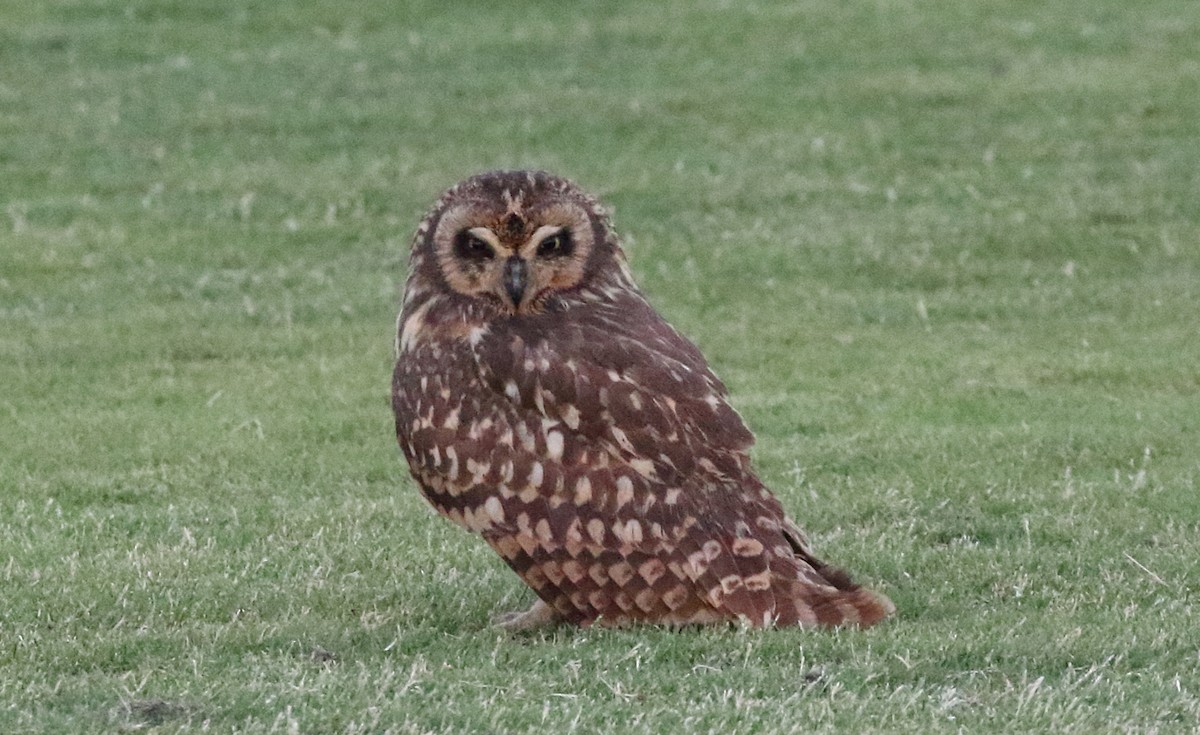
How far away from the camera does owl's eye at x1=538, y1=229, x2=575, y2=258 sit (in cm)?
Answer: 822

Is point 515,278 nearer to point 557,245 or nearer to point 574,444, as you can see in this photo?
point 557,245

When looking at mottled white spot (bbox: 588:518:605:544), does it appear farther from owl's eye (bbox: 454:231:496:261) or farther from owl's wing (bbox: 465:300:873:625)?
owl's eye (bbox: 454:231:496:261)

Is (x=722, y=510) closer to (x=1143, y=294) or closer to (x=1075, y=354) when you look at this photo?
(x=1075, y=354)

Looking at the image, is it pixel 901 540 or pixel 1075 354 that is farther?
pixel 1075 354

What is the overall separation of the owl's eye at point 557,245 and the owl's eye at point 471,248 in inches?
7.7

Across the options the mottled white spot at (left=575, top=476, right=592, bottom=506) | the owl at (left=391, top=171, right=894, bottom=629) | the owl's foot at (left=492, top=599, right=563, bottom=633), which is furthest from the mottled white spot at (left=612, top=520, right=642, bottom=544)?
the owl's foot at (left=492, top=599, right=563, bottom=633)

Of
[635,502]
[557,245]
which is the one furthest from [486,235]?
[635,502]

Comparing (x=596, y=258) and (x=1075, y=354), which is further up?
(x=596, y=258)

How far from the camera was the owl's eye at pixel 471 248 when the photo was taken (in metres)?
8.16

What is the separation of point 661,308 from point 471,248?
786 centimetres

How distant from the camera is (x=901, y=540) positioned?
379 inches

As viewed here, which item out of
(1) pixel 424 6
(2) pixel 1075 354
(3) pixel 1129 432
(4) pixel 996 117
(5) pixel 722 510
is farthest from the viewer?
(1) pixel 424 6

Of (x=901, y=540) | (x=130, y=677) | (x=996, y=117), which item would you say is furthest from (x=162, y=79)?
(x=130, y=677)

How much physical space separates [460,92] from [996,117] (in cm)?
536
